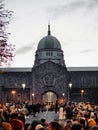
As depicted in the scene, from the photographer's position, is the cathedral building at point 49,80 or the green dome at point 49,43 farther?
the green dome at point 49,43

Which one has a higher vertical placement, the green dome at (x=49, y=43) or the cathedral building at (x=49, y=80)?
the green dome at (x=49, y=43)

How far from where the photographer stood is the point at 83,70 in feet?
449

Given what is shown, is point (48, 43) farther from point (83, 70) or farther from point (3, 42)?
point (3, 42)

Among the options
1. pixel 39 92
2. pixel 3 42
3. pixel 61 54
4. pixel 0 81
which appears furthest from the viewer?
pixel 61 54

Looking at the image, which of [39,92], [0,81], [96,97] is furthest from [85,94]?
[0,81]

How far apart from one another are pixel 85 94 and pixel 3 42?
4383 inches

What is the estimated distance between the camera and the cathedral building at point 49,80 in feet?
408

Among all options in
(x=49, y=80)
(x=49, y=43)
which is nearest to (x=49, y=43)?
(x=49, y=43)

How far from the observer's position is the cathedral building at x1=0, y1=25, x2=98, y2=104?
408 feet

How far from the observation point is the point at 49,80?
125125 millimetres

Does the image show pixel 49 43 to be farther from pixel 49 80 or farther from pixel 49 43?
pixel 49 80

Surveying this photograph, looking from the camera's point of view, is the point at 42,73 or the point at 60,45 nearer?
the point at 42,73

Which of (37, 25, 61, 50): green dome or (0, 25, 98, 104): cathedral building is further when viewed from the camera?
(37, 25, 61, 50): green dome

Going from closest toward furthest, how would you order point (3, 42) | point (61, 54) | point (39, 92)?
point (3, 42) → point (39, 92) → point (61, 54)
